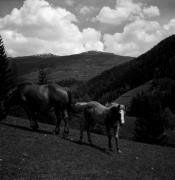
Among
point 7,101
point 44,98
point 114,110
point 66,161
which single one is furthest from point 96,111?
point 7,101

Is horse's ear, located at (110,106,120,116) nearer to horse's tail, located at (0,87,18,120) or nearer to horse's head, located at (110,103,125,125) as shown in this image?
horse's head, located at (110,103,125,125)

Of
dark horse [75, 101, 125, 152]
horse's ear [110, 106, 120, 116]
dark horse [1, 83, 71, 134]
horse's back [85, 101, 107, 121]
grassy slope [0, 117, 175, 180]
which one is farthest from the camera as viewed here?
dark horse [1, 83, 71, 134]

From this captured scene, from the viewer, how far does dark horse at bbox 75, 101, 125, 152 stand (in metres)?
20.0

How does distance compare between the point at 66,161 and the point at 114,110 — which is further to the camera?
the point at 114,110

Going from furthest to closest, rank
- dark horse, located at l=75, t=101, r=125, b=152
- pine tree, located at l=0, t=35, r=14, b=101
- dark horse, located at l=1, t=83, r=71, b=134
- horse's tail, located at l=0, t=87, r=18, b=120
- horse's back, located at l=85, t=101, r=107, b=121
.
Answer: pine tree, located at l=0, t=35, r=14, b=101 → horse's tail, located at l=0, t=87, r=18, b=120 → dark horse, located at l=1, t=83, r=71, b=134 → horse's back, located at l=85, t=101, r=107, b=121 → dark horse, located at l=75, t=101, r=125, b=152

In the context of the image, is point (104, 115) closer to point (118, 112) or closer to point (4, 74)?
point (118, 112)

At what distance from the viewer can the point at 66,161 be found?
52.0 feet

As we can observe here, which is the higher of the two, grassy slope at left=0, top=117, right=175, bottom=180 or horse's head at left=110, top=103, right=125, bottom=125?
horse's head at left=110, top=103, right=125, bottom=125

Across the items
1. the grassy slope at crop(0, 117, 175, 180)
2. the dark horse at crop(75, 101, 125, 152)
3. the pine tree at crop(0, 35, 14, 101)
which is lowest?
the grassy slope at crop(0, 117, 175, 180)

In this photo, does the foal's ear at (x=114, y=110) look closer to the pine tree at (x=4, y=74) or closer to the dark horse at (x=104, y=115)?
the dark horse at (x=104, y=115)

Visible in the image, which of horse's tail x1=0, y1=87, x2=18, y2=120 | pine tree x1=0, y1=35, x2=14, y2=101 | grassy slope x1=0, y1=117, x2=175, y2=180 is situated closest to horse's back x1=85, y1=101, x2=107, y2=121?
grassy slope x1=0, y1=117, x2=175, y2=180

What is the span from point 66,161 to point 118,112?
5.15m

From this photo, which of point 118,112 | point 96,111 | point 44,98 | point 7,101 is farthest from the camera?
point 7,101

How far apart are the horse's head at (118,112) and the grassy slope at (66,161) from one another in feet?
7.88
